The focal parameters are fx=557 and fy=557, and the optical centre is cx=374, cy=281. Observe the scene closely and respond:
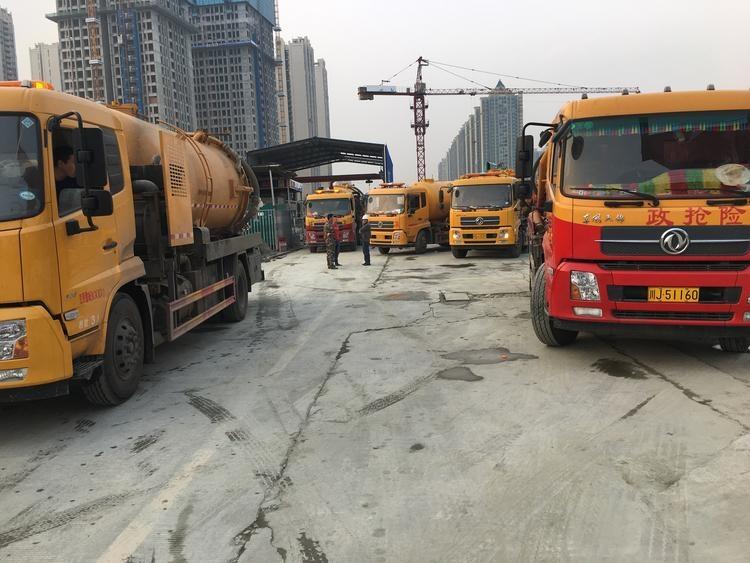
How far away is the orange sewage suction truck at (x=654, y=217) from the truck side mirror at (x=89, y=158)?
4.25 m

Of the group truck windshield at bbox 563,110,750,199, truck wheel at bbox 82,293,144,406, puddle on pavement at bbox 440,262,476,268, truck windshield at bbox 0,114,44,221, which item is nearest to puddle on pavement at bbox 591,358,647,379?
truck windshield at bbox 563,110,750,199

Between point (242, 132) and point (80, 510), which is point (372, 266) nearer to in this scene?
point (80, 510)

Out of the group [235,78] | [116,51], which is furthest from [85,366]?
[235,78]

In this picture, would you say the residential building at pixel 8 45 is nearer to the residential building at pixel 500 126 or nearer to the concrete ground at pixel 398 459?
the residential building at pixel 500 126

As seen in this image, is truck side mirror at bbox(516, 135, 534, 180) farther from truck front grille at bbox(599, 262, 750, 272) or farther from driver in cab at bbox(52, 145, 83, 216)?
driver in cab at bbox(52, 145, 83, 216)

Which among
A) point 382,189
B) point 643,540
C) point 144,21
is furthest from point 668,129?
point 144,21

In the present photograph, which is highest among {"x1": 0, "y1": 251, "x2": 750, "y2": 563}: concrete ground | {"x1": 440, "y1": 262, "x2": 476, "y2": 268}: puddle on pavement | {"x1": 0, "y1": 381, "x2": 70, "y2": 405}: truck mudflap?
{"x1": 0, "y1": 381, "x2": 70, "y2": 405}: truck mudflap

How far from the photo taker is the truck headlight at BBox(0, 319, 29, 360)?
3982mm

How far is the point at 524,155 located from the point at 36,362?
5.56m

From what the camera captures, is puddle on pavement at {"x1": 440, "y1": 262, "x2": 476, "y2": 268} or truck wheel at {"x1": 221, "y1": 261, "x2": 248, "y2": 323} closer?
truck wheel at {"x1": 221, "y1": 261, "x2": 248, "y2": 323}

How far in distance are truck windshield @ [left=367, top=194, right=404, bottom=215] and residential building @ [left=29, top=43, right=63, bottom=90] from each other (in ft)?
235

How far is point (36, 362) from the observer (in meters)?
4.07

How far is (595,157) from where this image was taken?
5723 mm

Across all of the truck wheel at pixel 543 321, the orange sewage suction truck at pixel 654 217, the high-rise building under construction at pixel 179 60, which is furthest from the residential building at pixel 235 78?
the orange sewage suction truck at pixel 654 217
